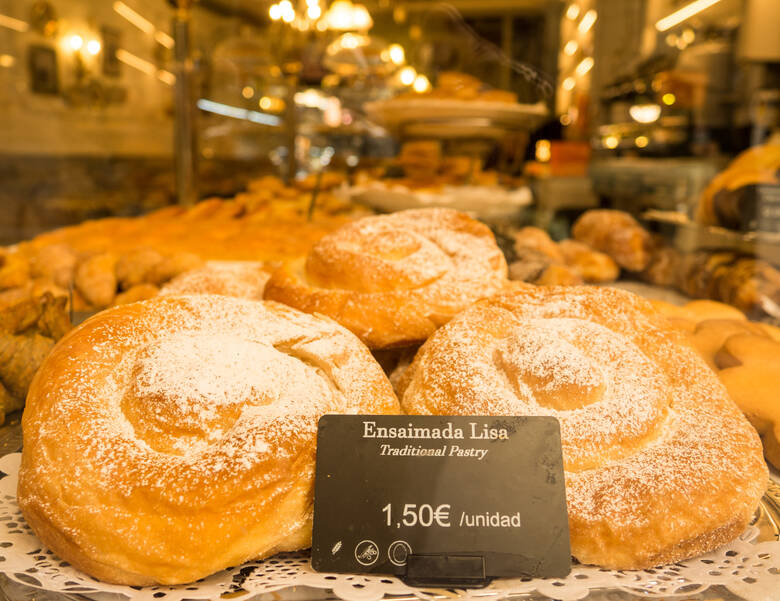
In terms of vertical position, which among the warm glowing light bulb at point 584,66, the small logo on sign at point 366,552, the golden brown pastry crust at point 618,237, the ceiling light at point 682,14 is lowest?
the small logo on sign at point 366,552

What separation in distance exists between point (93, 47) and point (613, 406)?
5.19 m

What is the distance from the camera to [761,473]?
3.58ft

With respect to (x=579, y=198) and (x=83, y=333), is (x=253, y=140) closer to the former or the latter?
(x=579, y=198)

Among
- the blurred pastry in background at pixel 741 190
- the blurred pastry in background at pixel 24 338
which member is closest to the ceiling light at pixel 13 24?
the blurred pastry in background at pixel 24 338

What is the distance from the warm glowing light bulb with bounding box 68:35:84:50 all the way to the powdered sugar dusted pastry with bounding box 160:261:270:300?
373 centimetres

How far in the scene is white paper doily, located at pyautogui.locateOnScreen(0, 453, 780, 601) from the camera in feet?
3.00

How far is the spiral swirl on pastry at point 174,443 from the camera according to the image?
36.4 inches

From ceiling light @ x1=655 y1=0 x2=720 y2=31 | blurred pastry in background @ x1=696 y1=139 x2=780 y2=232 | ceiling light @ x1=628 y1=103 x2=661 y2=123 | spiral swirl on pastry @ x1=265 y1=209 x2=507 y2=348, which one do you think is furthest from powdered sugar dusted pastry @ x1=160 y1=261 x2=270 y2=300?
ceiling light @ x1=655 y1=0 x2=720 y2=31

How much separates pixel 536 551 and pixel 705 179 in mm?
2747

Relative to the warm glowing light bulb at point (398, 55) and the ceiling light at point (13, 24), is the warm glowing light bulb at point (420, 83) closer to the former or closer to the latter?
the warm glowing light bulb at point (398, 55)

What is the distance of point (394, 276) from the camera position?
1526 mm

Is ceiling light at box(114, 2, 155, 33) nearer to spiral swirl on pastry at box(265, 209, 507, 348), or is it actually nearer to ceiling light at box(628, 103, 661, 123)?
ceiling light at box(628, 103, 661, 123)

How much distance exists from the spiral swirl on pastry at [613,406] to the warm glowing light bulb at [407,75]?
103 inches

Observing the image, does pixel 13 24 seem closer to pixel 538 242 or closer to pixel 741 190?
pixel 538 242
